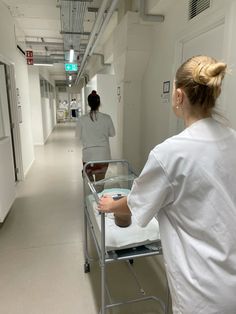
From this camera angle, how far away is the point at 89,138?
3057 mm

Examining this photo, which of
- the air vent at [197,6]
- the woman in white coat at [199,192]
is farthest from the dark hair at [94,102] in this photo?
the woman in white coat at [199,192]

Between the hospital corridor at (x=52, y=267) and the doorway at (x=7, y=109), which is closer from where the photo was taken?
the hospital corridor at (x=52, y=267)

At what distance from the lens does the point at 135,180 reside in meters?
0.94

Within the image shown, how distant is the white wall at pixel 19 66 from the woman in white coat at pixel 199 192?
360 centimetres

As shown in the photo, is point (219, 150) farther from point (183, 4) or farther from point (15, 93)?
point (15, 93)

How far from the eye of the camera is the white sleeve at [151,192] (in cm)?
85

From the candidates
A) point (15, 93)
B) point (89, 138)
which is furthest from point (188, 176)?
point (15, 93)

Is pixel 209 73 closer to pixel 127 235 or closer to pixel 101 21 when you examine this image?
pixel 127 235

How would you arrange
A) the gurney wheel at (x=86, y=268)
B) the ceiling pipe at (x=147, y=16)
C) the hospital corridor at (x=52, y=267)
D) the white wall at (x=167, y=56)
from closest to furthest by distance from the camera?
the hospital corridor at (x=52, y=267), the white wall at (x=167, y=56), the gurney wheel at (x=86, y=268), the ceiling pipe at (x=147, y=16)

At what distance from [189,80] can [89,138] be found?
2304mm

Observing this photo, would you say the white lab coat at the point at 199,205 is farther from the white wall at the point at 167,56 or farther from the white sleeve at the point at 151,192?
the white wall at the point at 167,56

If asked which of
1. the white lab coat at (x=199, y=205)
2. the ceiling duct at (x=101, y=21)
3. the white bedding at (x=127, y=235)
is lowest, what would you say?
the white bedding at (x=127, y=235)

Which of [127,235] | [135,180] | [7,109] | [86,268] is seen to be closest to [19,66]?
[7,109]

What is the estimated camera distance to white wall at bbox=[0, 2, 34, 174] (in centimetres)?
376
